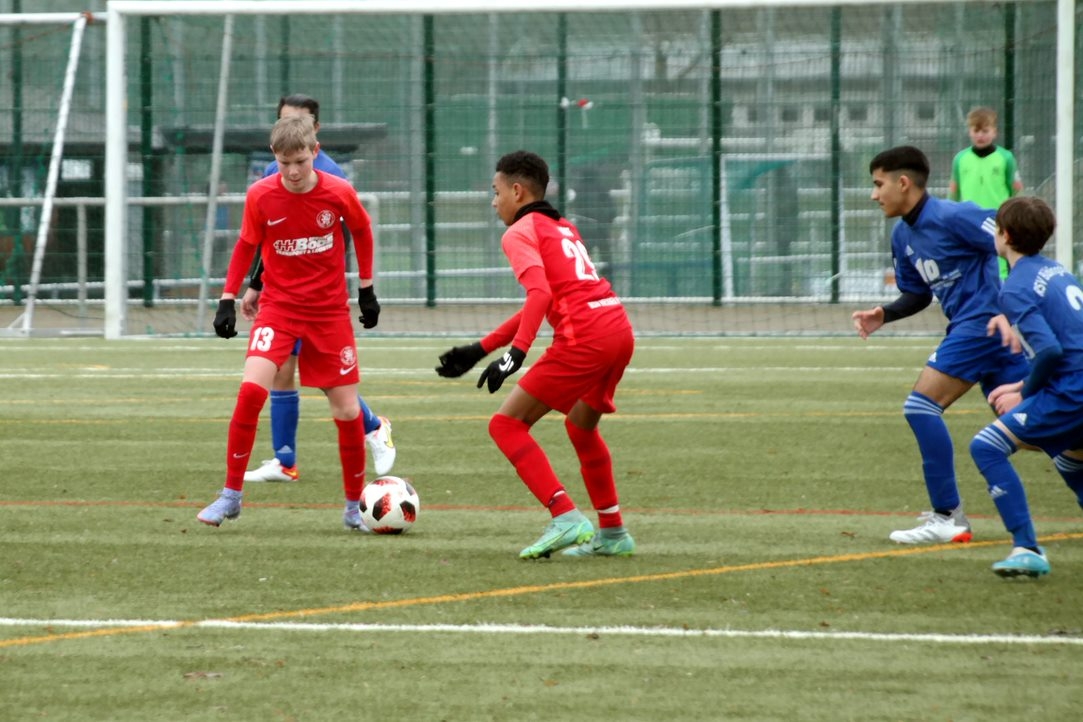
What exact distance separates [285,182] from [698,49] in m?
13.2

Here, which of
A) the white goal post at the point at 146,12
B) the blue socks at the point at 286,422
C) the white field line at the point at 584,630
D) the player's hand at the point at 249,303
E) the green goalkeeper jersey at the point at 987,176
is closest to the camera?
the white field line at the point at 584,630

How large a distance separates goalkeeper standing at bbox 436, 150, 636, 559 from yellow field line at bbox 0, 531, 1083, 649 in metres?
0.47

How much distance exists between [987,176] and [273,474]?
7925 millimetres

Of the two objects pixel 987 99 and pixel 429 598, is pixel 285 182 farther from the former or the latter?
pixel 987 99

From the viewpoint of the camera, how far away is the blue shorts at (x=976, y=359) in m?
6.96

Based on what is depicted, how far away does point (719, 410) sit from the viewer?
11.6 m

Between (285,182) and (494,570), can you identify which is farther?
(285,182)

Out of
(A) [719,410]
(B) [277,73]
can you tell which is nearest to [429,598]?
(A) [719,410]

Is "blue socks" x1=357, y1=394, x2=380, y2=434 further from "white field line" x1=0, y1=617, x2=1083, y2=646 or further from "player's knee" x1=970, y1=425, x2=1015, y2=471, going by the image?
"player's knee" x1=970, y1=425, x2=1015, y2=471

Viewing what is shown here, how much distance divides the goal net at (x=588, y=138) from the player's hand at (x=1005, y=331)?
12258mm

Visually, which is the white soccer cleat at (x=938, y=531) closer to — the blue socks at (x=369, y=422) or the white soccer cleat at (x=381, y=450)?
the white soccer cleat at (x=381, y=450)

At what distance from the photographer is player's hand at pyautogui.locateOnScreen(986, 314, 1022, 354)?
6660 mm

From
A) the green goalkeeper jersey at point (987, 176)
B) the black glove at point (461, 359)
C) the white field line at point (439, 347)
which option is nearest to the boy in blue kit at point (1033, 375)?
the black glove at point (461, 359)

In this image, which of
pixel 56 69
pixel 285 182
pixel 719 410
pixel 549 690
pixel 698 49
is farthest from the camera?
pixel 56 69
